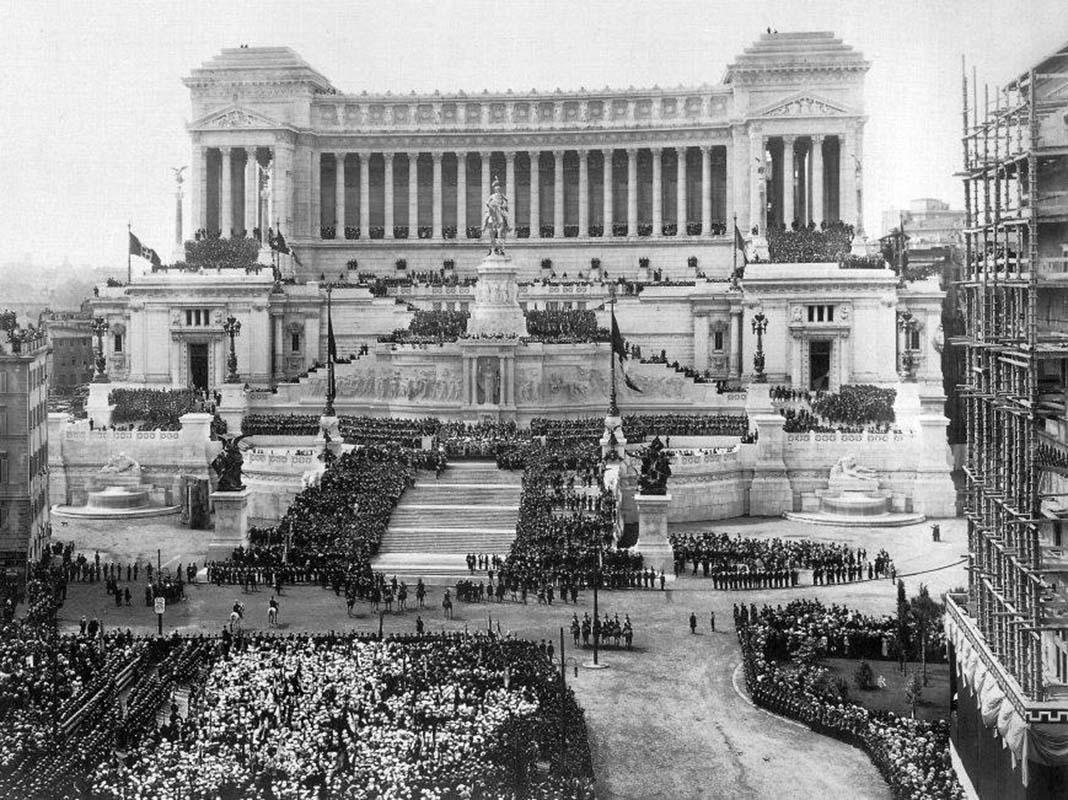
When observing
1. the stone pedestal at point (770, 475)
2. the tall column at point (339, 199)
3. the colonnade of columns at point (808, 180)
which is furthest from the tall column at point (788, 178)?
the stone pedestal at point (770, 475)

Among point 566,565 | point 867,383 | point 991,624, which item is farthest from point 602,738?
point 867,383

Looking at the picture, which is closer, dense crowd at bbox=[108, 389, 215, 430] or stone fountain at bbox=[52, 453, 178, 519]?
stone fountain at bbox=[52, 453, 178, 519]

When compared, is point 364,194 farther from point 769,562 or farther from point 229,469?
point 769,562

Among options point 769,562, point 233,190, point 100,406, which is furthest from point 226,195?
point 769,562

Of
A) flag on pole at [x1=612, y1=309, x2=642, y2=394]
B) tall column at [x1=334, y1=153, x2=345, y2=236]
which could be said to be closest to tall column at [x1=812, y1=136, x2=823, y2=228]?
flag on pole at [x1=612, y1=309, x2=642, y2=394]

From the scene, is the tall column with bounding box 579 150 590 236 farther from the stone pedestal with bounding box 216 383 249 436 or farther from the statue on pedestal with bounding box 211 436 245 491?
the statue on pedestal with bounding box 211 436 245 491
